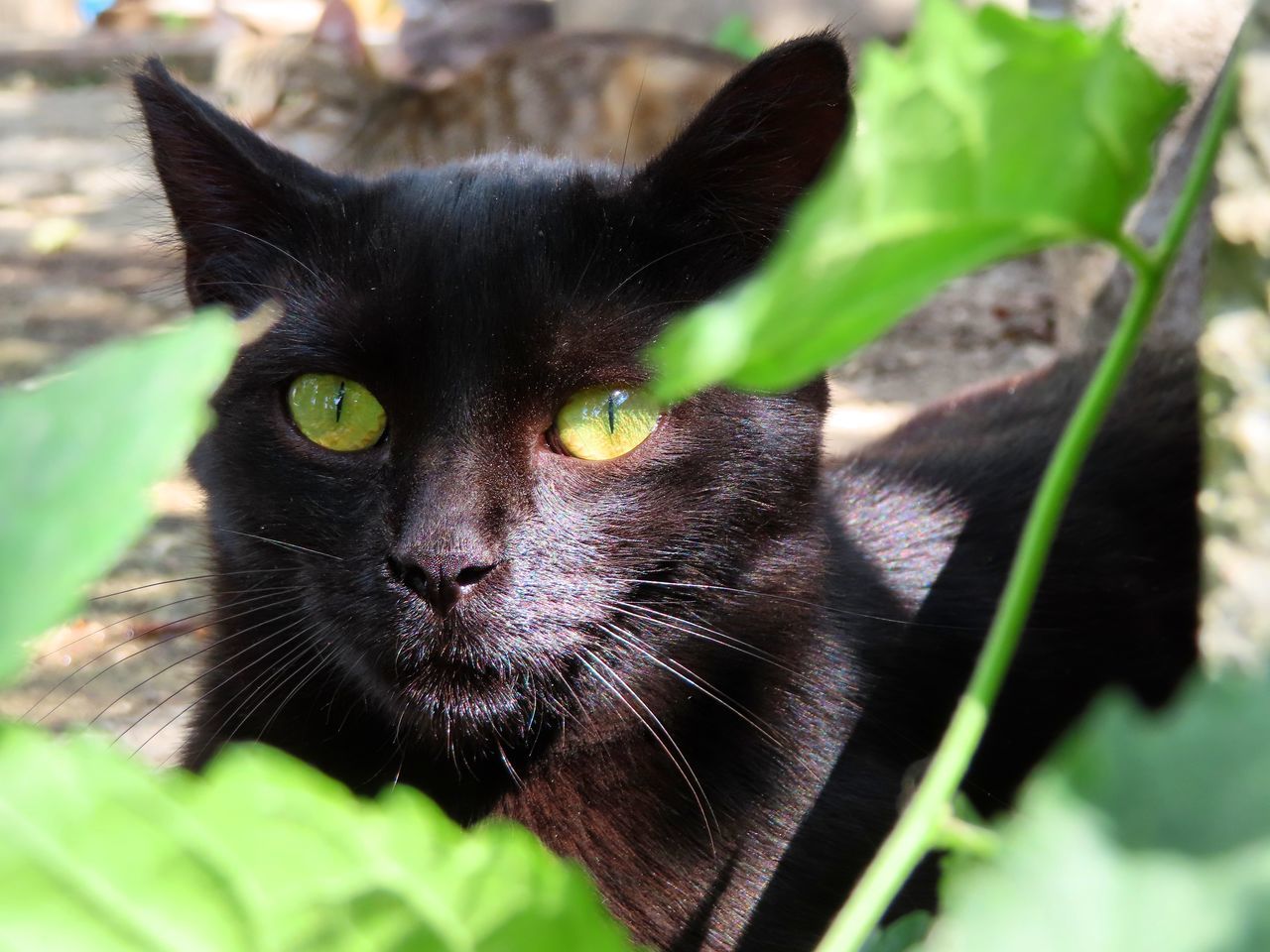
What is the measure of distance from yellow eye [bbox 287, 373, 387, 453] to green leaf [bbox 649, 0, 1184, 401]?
3.24 feet

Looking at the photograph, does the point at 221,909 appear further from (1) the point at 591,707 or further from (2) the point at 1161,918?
(1) the point at 591,707

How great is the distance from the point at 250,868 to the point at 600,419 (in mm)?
980

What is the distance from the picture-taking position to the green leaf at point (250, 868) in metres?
0.30

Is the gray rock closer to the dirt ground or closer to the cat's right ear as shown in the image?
the cat's right ear

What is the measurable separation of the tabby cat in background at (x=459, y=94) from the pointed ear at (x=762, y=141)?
353cm

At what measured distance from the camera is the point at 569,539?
1.23 meters

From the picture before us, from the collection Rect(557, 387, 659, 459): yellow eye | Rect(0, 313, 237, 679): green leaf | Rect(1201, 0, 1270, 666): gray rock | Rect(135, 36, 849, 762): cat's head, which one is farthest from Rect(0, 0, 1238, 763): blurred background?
Rect(0, 313, 237, 679): green leaf

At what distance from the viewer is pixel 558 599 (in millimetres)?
1212

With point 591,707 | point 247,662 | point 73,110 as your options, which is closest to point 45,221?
point 73,110

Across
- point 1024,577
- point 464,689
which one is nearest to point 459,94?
point 464,689

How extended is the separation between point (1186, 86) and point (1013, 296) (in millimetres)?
3726

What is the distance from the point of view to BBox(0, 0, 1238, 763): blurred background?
2338 millimetres

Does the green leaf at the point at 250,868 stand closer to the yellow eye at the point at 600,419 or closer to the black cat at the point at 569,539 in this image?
the black cat at the point at 569,539

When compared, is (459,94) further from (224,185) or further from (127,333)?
(224,185)
